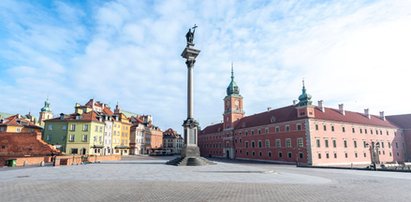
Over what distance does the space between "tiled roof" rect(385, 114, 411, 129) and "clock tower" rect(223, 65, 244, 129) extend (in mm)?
45225

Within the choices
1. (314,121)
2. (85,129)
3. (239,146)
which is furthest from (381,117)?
(85,129)

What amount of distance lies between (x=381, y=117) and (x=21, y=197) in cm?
8336

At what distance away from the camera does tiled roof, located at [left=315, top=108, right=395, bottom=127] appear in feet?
168

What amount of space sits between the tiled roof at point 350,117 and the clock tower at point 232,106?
86.1 ft

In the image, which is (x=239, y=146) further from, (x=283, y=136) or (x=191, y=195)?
(x=191, y=195)

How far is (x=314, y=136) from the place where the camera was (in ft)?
152

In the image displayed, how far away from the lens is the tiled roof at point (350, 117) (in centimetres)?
5131

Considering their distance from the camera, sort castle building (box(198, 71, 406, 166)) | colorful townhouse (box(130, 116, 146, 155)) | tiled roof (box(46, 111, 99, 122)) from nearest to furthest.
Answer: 1. castle building (box(198, 71, 406, 166))
2. tiled roof (box(46, 111, 99, 122))
3. colorful townhouse (box(130, 116, 146, 155))

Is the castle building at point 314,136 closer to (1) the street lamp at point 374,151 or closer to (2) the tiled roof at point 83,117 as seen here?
(1) the street lamp at point 374,151

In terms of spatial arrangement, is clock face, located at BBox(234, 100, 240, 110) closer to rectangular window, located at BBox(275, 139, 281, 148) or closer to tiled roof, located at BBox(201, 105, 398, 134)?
tiled roof, located at BBox(201, 105, 398, 134)

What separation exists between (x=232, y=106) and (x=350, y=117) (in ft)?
105

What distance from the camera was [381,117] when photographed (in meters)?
67.3

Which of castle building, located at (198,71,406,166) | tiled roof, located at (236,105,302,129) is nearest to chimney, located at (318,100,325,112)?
castle building, located at (198,71,406,166)

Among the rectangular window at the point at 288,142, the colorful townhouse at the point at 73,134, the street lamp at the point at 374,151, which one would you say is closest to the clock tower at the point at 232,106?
the rectangular window at the point at 288,142
